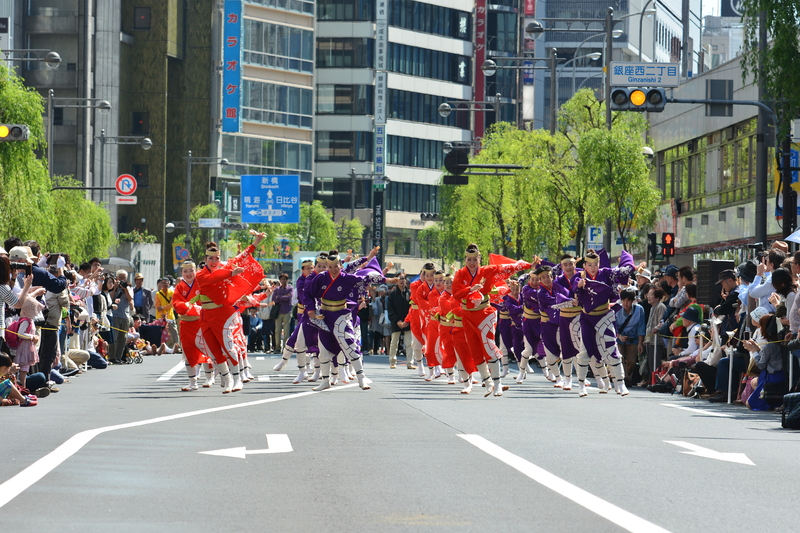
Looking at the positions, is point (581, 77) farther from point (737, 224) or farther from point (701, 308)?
point (701, 308)

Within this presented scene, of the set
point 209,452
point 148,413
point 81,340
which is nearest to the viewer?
point 209,452

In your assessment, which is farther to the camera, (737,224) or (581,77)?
(581,77)

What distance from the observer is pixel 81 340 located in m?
27.2

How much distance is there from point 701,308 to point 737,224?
78.1 feet

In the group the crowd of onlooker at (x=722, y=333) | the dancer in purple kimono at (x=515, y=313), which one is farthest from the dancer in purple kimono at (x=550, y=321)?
the dancer in purple kimono at (x=515, y=313)

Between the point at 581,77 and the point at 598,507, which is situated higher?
the point at 581,77

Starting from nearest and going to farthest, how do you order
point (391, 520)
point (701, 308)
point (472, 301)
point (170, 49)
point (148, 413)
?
point (391, 520), point (148, 413), point (472, 301), point (701, 308), point (170, 49)

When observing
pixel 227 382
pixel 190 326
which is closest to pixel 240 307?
pixel 190 326

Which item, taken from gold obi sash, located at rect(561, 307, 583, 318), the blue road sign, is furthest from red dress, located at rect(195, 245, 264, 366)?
the blue road sign

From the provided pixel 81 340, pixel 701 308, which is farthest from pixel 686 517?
pixel 81 340

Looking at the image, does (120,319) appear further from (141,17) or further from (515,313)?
(141,17)

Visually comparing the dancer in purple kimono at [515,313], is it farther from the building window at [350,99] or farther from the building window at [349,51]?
the building window at [349,51]

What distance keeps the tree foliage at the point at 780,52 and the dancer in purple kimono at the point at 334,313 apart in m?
7.24

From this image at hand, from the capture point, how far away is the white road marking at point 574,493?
7.54m
